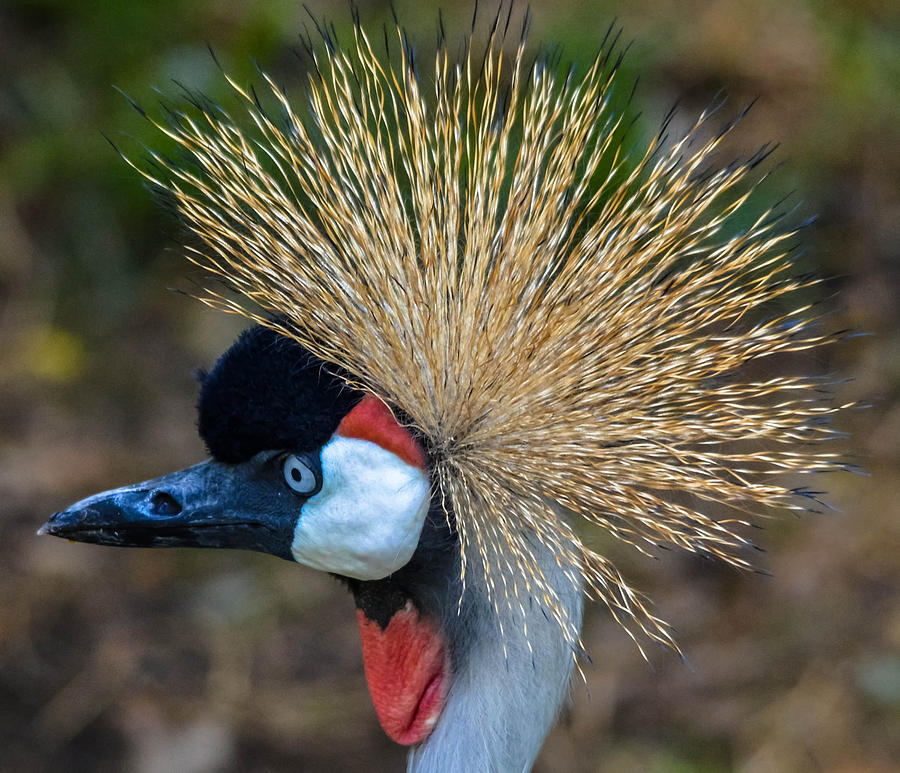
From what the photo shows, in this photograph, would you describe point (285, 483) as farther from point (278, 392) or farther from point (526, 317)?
point (526, 317)

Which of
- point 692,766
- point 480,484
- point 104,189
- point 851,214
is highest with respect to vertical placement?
point 851,214

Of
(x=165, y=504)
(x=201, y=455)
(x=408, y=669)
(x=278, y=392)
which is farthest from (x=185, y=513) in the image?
(x=201, y=455)

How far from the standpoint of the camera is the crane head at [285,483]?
0.91 metres

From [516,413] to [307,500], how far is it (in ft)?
0.71

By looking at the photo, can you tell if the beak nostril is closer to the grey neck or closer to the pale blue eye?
the pale blue eye

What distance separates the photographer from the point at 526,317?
890 millimetres

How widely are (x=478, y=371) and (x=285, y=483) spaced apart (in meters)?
0.22

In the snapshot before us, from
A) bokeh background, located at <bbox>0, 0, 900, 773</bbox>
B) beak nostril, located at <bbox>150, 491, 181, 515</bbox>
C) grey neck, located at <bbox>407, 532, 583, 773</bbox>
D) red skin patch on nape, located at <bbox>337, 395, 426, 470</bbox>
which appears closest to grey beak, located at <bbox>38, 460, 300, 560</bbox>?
beak nostril, located at <bbox>150, 491, 181, 515</bbox>

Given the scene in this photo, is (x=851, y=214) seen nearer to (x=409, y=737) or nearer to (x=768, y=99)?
(x=768, y=99)

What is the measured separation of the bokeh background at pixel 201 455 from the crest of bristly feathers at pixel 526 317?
0.98 metres

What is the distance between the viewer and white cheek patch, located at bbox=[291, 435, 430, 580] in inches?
35.8

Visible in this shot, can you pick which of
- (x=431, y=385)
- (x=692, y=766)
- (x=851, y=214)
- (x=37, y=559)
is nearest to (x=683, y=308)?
(x=431, y=385)

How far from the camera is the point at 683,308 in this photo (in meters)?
0.93

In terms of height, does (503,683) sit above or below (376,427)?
below
